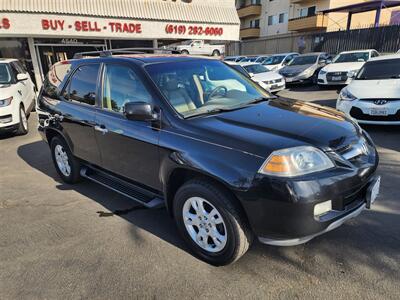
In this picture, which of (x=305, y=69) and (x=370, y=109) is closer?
(x=370, y=109)

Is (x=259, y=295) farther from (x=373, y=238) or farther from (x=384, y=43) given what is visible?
(x=384, y=43)

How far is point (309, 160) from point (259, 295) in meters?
1.10

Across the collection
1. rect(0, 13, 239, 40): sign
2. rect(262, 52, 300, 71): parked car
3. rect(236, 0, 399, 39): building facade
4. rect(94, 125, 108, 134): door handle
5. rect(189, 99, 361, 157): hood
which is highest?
rect(236, 0, 399, 39): building facade

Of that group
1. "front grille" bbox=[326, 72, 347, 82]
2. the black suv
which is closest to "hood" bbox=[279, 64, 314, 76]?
"front grille" bbox=[326, 72, 347, 82]

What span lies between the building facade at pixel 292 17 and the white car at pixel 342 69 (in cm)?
1997

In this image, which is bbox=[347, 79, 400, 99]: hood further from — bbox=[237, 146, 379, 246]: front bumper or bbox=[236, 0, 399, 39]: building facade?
bbox=[236, 0, 399, 39]: building facade

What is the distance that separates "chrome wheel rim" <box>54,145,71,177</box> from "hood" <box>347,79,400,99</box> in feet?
19.0

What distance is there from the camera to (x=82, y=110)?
13.1ft

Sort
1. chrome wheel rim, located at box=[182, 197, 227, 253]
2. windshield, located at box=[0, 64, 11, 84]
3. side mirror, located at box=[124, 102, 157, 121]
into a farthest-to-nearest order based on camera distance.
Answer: windshield, located at box=[0, 64, 11, 84]
side mirror, located at box=[124, 102, 157, 121]
chrome wheel rim, located at box=[182, 197, 227, 253]

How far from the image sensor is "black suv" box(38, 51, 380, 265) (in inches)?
92.3

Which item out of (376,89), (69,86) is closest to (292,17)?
(376,89)

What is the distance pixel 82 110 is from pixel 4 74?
5873 millimetres

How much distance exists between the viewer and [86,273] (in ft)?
9.21

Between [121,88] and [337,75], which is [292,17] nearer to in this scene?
[337,75]
